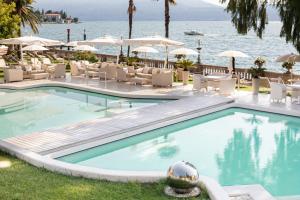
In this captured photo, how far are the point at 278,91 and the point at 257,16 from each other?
3.68m

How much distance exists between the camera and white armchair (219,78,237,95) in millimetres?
16297

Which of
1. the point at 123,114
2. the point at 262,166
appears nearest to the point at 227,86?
the point at 123,114

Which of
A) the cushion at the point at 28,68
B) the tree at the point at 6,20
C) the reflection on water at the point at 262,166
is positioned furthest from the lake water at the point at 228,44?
the tree at the point at 6,20

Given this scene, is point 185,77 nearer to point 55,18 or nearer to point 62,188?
point 62,188

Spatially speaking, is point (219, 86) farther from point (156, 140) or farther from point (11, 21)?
point (11, 21)

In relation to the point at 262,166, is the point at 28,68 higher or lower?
higher

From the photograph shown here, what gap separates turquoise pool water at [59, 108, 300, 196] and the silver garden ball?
7.29 feet

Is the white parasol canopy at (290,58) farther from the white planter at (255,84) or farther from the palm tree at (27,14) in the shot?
the palm tree at (27,14)

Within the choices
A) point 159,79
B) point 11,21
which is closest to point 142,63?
point 159,79

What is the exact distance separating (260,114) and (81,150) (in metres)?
6.86

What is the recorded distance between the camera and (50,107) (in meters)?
15.3

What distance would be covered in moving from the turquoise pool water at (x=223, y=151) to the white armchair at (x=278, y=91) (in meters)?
1.43

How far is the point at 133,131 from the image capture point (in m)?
→ 11.6

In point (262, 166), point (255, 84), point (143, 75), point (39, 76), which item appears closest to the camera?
point (262, 166)
